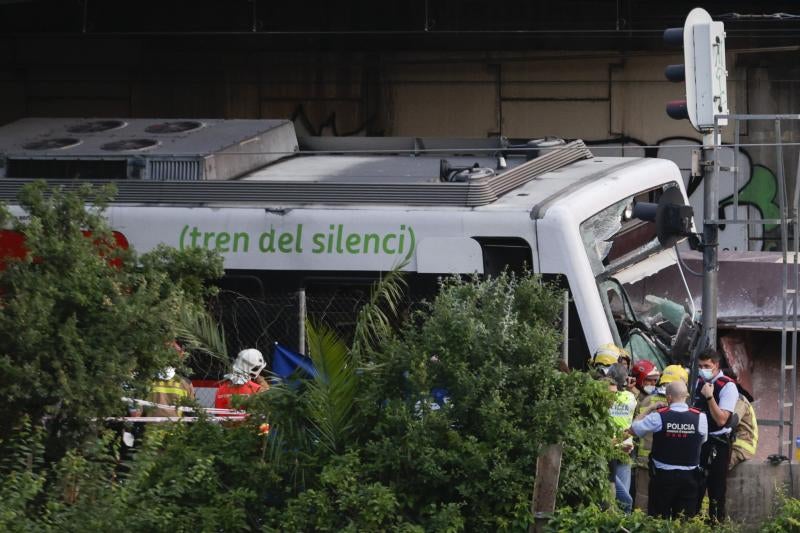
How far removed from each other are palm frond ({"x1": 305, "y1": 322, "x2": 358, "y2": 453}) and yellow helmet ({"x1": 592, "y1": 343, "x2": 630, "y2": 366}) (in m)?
2.59

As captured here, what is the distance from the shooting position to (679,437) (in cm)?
865

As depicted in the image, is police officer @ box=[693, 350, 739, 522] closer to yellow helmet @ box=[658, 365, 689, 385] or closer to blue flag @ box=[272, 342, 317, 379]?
yellow helmet @ box=[658, 365, 689, 385]

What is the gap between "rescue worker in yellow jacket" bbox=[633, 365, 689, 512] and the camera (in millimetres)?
9367

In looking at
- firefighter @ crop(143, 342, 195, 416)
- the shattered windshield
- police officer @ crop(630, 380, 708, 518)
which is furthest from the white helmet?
police officer @ crop(630, 380, 708, 518)

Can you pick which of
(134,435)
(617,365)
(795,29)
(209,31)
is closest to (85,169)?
(134,435)

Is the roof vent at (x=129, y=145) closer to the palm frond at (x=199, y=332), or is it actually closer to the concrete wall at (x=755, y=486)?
the palm frond at (x=199, y=332)

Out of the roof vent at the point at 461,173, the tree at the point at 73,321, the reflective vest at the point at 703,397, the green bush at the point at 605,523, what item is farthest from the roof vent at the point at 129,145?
the green bush at the point at 605,523

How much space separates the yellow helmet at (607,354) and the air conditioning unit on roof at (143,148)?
3.67 meters

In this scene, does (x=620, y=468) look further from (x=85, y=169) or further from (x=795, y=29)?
(x=795, y=29)

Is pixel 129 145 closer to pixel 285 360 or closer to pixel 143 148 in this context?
pixel 143 148

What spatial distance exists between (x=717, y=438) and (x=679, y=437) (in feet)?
2.04

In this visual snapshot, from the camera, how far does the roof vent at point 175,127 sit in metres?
13.0

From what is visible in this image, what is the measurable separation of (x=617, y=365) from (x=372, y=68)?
13228 mm

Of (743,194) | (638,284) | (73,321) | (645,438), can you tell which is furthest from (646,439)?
(743,194)
